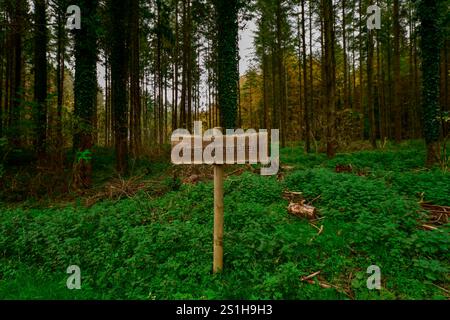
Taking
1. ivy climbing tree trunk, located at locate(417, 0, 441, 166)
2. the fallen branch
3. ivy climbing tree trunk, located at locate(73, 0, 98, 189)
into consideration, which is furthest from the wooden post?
ivy climbing tree trunk, located at locate(417, 0, 441, 166)

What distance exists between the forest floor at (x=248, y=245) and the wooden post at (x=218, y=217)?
222mm

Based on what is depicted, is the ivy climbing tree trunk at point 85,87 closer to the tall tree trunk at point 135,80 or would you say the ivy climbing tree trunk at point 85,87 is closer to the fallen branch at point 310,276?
the tall tree trunk at point 135,80

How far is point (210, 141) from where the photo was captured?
347 centimetres

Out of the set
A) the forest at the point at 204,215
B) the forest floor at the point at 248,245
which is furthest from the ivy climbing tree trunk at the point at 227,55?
the forest floor at the point at 248,245

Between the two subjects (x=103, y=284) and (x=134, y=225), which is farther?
(x=134, y=225)

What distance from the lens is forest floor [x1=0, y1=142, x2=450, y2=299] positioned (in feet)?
11.9

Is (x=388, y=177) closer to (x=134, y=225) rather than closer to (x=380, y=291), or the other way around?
(x=380, y=291)

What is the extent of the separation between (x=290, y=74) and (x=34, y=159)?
28264 mm

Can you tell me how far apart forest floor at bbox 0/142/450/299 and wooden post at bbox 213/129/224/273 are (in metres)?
0.22

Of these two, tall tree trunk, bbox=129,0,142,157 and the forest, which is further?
tall tree trunk, bbox=129,0,142,157

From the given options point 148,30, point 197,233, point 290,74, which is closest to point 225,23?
point 148,30

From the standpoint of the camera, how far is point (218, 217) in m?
3.80

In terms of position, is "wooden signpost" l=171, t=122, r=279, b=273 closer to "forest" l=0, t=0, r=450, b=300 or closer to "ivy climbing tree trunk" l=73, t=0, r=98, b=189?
"forest" l=0, t=0, r=450, b=300
